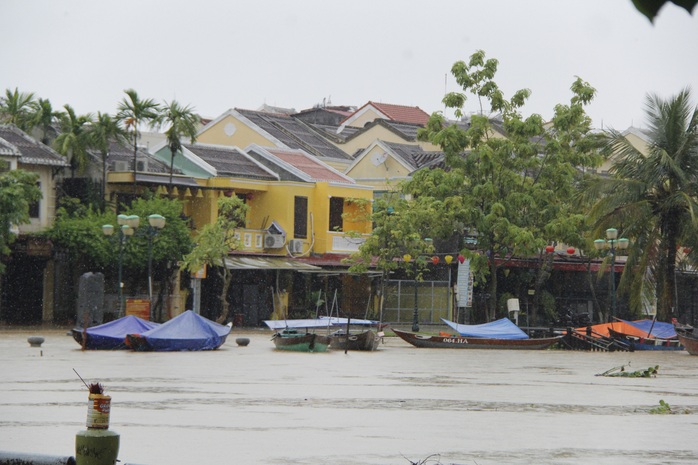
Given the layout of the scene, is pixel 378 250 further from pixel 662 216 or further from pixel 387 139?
pixel 387 139

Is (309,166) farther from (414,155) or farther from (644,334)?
(644,334)

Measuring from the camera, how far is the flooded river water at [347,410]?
1109 centimetres

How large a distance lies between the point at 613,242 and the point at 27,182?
1862 cm

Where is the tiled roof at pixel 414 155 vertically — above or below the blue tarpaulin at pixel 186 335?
above

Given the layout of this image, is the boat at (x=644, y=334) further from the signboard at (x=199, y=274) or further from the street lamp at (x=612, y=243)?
the signboard at (x=199, y=274)

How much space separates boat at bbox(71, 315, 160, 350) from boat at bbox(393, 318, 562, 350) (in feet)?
27.6

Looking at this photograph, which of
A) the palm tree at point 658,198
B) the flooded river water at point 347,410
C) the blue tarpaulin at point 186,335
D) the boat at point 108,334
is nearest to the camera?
the flooded river water at point 347,410

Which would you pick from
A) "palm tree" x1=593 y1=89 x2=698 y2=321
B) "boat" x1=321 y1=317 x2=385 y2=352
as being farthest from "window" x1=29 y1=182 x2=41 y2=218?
"palm tree" x1=593 y1=89 x2=698 y2=321

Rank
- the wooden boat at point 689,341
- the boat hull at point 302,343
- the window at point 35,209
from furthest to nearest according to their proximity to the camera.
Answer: the window at point 35,209 < the wooden boat at point 689,341 < the boat hull at point 302,343

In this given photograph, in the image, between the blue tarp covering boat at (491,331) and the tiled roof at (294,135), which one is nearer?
the blue tarp covering boat at (491,331)

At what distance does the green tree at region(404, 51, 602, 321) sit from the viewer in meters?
43.6

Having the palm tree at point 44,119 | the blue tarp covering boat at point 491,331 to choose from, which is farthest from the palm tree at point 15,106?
the blue tarp covering boat at point 491,331

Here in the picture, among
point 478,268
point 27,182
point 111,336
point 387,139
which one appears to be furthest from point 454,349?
point 387,139

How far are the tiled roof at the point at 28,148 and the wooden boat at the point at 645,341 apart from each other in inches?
761
